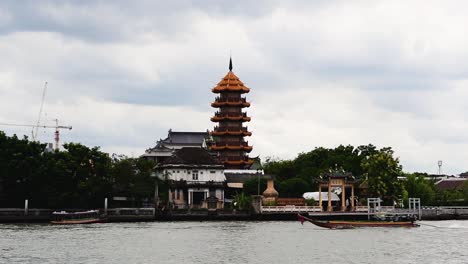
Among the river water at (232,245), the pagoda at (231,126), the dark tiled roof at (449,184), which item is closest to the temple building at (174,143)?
the pagoda at (231,126)

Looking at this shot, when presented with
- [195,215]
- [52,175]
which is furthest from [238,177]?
[52,175]

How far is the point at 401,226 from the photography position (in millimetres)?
105750

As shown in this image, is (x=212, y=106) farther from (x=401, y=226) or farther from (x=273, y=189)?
(x=401, y=226)

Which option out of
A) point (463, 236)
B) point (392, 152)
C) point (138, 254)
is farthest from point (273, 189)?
point (138, 254)

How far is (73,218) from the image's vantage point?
119m

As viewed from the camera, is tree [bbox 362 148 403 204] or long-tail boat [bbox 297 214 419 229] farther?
tree [bbox 362 148 403 204]

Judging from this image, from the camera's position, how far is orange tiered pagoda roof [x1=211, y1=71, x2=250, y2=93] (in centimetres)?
17362

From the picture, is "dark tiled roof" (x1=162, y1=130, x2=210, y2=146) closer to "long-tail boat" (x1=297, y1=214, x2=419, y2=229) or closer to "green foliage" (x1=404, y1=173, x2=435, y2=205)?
"green foliage" (x1=404, y1=173, x2=435, y2=205)

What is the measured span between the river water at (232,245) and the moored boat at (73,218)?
1262cm

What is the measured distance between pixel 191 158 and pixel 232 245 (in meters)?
78.0

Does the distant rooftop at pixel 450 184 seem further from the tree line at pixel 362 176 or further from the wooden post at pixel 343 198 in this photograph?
the wooden post at pixel 343 198

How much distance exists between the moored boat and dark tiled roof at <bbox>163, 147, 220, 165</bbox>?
34270 millimetres

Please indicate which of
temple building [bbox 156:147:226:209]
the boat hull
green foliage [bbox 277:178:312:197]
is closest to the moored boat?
the boat hull

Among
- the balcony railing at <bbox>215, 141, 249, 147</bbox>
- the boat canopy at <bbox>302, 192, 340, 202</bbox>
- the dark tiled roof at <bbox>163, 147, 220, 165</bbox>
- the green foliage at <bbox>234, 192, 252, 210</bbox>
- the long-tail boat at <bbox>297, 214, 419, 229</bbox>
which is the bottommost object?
the long-tail boat at <bbox>297, 214, 419, 229</bbox>
